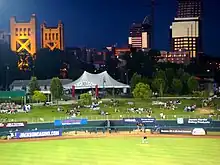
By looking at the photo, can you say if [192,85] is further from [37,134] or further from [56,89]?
[37,134]

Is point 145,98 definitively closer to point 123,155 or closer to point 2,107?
point 2,107

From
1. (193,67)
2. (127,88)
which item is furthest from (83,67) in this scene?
(127,88)

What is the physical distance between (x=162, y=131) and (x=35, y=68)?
252 ft

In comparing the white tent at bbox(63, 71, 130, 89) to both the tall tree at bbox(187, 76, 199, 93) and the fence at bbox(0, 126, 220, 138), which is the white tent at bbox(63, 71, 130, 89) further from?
the fence at bbox(0, 126, 220, 138)

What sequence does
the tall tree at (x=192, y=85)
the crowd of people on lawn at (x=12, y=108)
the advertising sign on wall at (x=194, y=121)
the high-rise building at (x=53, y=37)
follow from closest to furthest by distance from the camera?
the advertising sign on wall at (x=194, y=121) < the crowd of people on lawn at (x=12, y=108) < the tall tree at (x=192, y=85) < the high-rise building at (x=53, y=37)

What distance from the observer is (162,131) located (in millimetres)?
42000

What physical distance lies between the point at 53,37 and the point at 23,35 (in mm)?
22860

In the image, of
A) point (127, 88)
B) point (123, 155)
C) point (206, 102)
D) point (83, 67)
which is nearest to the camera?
point (123, 155)

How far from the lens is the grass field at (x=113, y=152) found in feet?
95.3

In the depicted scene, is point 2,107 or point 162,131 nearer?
point 162,131

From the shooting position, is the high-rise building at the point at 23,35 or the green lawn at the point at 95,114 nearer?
the green lawn at the point at 95,114

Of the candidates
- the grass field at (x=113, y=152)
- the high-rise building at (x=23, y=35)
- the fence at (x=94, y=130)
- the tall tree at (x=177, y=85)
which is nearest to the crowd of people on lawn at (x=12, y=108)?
the fence at (x=94, y=130)

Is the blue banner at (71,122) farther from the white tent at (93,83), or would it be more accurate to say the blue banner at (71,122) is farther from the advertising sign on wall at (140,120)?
the white tent at (93,83)

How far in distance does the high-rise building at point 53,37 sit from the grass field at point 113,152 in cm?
13901
